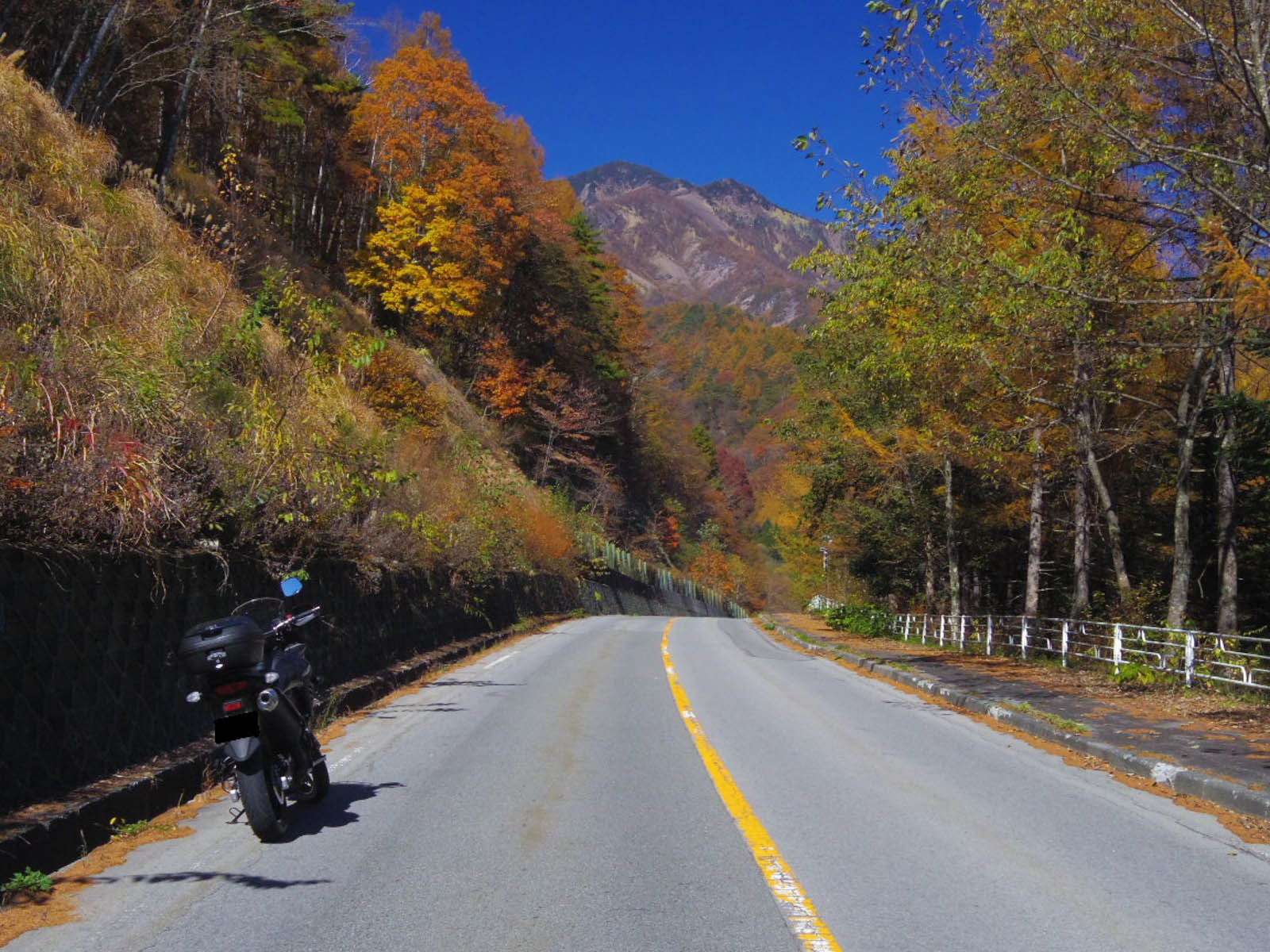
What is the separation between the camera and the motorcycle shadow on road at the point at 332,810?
21.0ft

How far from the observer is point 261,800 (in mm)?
5793

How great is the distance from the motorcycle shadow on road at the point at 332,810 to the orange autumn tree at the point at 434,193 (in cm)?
2921

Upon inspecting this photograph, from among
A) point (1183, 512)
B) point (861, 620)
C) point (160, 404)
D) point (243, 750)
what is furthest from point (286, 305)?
point (861, 620)

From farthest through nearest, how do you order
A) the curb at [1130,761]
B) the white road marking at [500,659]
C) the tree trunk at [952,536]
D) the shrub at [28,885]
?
the tree trunk at [952,536] → the white road marking at [500,659] → the curb at [1130,761] → the shrub at [28,885]

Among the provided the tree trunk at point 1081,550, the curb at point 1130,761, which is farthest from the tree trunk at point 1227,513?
the curb at point 1130,761

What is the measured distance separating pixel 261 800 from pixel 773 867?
3007mm

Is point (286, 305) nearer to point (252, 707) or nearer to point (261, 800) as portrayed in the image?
point (252, 707)

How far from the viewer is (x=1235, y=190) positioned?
11898 mm

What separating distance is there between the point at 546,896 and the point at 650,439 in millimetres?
61664

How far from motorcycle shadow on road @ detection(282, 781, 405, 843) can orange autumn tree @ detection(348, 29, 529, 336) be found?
95.8ft

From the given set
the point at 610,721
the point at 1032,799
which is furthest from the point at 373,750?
the point at 1032,799

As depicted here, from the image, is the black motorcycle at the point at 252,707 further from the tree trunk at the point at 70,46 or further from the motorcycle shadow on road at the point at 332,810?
the tree trunk at the point at 70,46

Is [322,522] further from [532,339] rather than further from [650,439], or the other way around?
[650,439]

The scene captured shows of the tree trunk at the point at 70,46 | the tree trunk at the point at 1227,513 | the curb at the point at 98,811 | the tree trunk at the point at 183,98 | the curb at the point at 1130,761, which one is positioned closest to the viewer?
the curb at the point at 98,811
